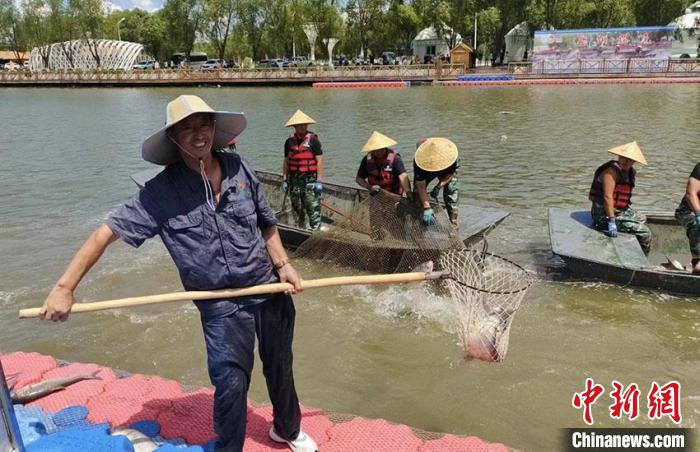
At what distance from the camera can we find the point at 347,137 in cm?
2091

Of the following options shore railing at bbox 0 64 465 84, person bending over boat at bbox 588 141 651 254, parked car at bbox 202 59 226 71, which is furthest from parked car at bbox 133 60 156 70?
person bending over boat at bbox 588 141 651 254

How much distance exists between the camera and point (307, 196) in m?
8.64

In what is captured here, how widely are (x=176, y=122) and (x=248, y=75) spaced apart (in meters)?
49.7

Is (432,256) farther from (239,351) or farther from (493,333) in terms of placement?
(239,351)

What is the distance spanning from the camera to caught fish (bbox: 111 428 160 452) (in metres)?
3.43

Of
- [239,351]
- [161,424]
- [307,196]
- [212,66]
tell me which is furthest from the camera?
[212,66]

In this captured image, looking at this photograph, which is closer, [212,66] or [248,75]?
[248,75]

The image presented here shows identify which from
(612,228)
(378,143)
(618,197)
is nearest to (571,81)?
(618,197)

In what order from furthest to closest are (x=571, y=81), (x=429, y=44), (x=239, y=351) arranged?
1. (x=429, y=44)
2. (x=571, y=81)
3. (x=239, y=351)

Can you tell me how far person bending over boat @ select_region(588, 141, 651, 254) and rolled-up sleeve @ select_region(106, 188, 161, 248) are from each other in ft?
20.0

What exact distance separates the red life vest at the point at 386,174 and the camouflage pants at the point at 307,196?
4.32ft

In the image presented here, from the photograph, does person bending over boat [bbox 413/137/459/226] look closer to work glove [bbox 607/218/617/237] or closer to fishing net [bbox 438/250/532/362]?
fishing net [bbox 438/250/532/362]

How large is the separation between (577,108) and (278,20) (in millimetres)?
47535

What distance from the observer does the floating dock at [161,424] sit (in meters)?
3.35
